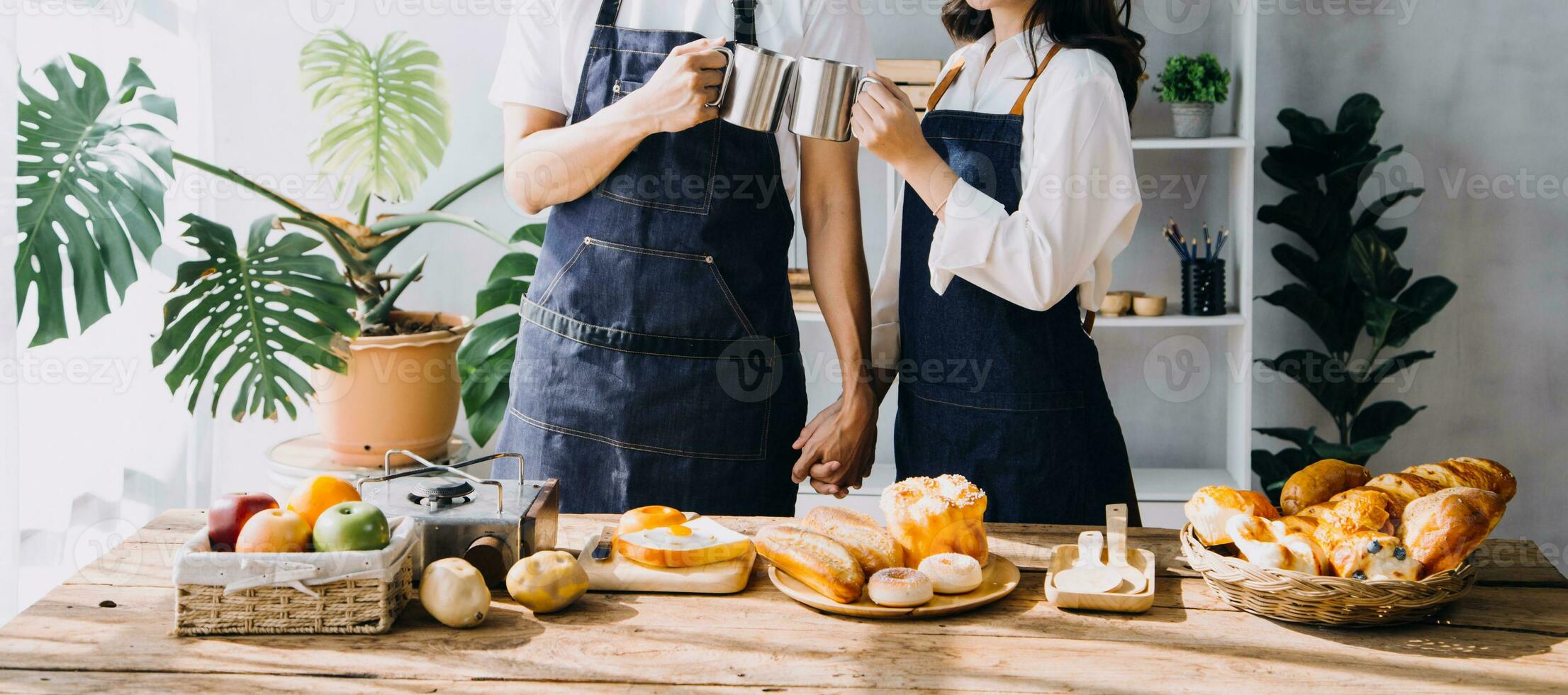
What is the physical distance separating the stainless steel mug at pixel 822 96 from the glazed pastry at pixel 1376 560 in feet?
2.35

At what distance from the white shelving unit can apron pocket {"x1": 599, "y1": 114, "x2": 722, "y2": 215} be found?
1079mm

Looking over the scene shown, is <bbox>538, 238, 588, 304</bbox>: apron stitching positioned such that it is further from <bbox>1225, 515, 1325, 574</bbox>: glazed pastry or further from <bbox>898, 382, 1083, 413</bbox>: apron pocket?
<bbox>1225, 515, 1325, 574</bbox>: glazed pastry

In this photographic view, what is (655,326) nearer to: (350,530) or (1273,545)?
(350,530)

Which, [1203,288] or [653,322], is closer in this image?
[653,322]

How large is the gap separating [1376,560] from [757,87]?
2.68 ft

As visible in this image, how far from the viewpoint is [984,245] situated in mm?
1398

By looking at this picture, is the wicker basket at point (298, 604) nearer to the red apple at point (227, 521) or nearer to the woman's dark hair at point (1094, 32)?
the red apple at point (227, 521)

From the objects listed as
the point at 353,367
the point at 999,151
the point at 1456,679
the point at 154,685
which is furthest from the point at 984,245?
the point at 353,367

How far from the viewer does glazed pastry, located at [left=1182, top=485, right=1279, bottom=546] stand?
1.12 m

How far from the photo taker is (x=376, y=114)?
2.90 m

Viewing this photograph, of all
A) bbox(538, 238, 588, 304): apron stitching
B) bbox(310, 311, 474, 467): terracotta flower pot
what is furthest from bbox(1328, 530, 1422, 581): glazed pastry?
bbox(310, 311, 474, 467): terracotta flower pot

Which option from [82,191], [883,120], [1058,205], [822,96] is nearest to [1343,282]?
[1058,205]

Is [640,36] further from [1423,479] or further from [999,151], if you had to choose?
[1423,479]

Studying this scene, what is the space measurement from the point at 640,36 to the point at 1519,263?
2681mm
